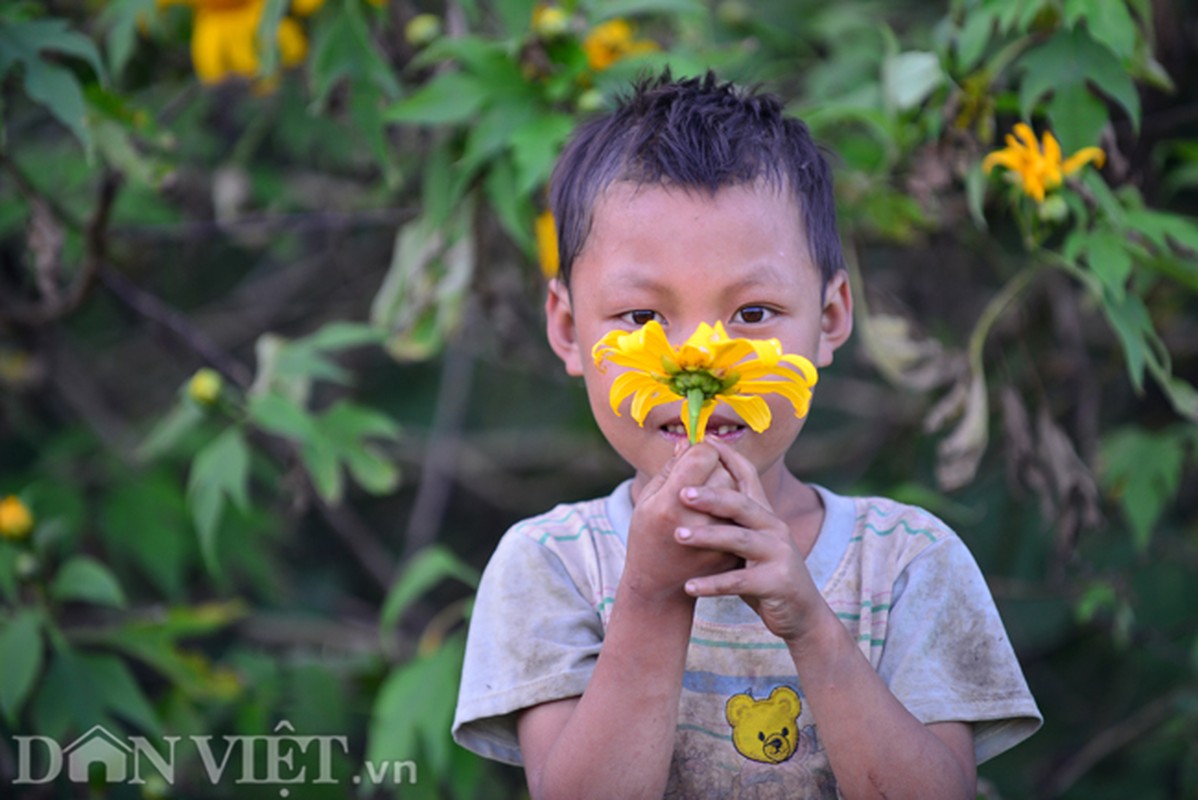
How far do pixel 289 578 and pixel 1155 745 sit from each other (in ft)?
7.10

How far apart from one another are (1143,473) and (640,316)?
132cm

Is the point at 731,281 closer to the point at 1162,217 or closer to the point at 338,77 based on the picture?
the point at 1162,217

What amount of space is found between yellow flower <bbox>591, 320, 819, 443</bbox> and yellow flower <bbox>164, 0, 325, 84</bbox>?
1690mm

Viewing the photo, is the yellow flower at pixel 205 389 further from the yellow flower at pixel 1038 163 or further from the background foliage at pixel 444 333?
the yellow flower at pixel 1038 163

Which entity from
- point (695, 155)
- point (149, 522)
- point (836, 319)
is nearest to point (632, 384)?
point (695, 155)

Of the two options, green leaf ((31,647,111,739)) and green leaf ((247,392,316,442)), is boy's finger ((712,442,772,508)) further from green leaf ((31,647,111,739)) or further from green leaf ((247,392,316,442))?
green leaf ((31,647,111,739))

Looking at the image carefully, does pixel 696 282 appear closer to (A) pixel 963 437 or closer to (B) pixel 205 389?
(A) pixel 963 437

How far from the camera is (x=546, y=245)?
2262mm

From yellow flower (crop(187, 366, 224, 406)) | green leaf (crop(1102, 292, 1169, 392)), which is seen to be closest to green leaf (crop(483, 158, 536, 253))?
yellow flower (crop(187, 366, 224, 406))

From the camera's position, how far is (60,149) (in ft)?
9.15

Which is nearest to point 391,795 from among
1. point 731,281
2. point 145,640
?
point 145,640

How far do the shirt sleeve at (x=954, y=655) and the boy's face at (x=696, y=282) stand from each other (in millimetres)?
199

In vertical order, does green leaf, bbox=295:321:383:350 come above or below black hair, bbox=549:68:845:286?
above

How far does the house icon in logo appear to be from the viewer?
7.10ft
